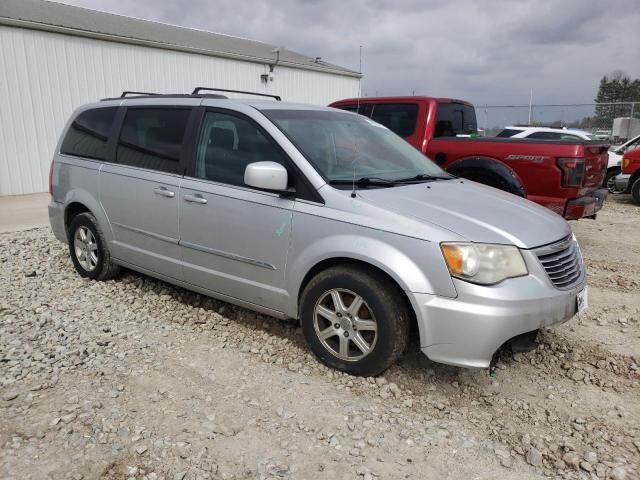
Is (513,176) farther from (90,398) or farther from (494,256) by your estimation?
(90,398)

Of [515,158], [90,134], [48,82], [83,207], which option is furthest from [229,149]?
[48,82]

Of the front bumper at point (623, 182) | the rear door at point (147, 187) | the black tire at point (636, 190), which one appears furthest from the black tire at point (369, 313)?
the front bumper at point (623, 182)

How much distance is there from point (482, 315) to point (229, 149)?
219 cm

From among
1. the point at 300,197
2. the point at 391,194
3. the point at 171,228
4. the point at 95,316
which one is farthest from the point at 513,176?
the point at 95,316

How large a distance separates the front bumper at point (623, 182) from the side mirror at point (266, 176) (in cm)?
1052

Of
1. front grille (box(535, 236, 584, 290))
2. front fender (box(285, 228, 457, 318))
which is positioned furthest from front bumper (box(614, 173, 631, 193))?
front fender (box(285, 228, 457, 318))

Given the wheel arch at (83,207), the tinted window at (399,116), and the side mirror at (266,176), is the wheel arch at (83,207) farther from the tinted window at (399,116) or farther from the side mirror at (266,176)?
the tinted window at (399,116)

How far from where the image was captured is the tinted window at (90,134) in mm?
4852

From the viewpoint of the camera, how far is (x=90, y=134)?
5.02 meters

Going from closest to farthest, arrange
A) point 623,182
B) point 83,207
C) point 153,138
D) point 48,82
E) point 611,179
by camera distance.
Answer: point 153,138, point 83,207, point 48,82, point 623,182, point 611,179

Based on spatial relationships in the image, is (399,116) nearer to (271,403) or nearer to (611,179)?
(271,403)

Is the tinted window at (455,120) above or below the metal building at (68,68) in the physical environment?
below

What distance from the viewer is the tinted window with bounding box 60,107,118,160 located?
4.85 m

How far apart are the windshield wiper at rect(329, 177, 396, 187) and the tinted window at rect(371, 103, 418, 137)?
367 cm
